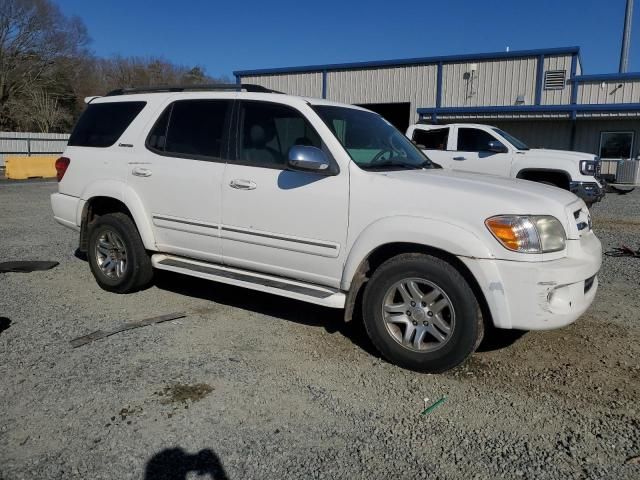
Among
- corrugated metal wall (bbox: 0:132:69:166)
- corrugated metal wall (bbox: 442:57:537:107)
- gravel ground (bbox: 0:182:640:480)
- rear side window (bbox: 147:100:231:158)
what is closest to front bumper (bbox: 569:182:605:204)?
gravel ground (bbox: 0:182:640:480)

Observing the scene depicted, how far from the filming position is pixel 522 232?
3609 mm

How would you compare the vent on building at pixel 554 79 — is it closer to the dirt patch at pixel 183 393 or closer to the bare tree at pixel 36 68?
the dirt patch at pixel 183 393

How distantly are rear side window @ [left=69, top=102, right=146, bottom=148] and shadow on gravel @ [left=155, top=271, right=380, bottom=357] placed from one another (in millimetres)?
1639

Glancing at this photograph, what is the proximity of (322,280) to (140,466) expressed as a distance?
199 cm

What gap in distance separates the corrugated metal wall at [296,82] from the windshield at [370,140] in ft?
82.6

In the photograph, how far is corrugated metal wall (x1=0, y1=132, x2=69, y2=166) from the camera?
27.8 m

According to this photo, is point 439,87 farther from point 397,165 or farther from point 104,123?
point 397,165

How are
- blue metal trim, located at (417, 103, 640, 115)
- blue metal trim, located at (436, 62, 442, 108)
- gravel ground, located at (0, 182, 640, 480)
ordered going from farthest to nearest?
blue metal trim, located at (436, 62, 442, 108) → blue metal trim, located at (417, 103, 640, 115) → gravel ground, located at (0, 182, 640, 480)

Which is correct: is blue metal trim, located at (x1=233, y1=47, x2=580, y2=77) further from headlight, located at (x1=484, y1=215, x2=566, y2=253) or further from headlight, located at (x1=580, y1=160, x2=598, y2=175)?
headlight, located at (x1=484, y1=215, x2=566, y2=253)

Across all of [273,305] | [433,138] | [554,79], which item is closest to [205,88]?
[273,305]

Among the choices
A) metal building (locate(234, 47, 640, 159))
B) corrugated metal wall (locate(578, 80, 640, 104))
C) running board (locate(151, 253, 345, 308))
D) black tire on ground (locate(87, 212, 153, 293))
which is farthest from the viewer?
metal building (locate(234, 47, 640, 159))

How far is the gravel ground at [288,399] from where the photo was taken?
2.91 meters

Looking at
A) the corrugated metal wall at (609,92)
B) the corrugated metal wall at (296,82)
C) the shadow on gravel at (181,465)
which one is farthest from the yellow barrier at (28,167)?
the corrugated metal wall at (609,92)

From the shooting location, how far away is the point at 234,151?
16.0 ft
